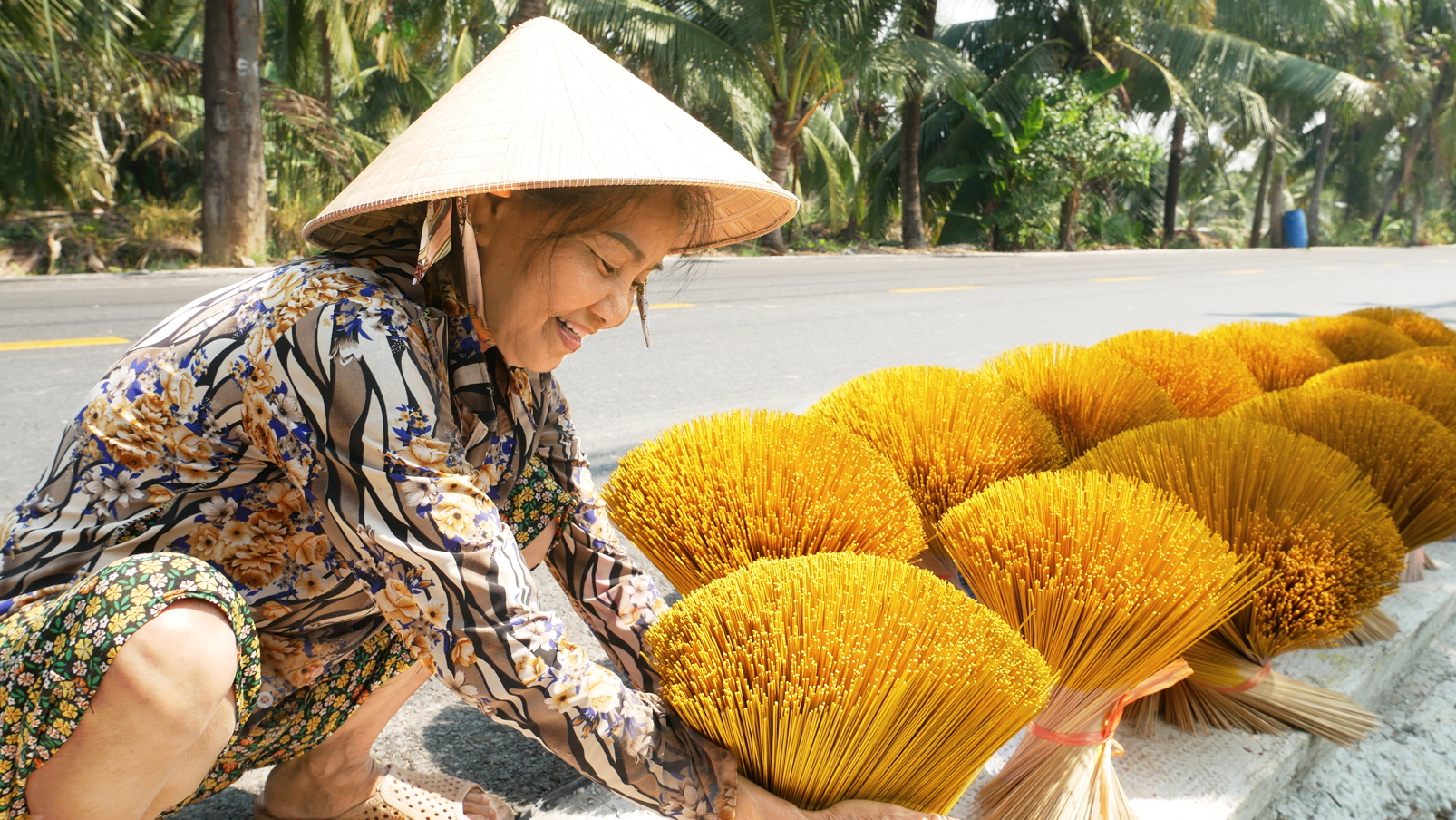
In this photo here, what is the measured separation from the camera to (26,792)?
839 mm

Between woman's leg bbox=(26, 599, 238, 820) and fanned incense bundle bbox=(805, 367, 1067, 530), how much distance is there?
0.91 meters

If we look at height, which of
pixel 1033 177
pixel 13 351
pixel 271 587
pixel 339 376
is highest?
pixel 1033 177

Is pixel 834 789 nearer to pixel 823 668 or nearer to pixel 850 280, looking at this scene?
pixel 823 668

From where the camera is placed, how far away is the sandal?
1215 mm

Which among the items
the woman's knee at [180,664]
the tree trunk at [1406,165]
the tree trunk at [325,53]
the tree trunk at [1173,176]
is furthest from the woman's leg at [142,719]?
the tree trunk at [1406,165]

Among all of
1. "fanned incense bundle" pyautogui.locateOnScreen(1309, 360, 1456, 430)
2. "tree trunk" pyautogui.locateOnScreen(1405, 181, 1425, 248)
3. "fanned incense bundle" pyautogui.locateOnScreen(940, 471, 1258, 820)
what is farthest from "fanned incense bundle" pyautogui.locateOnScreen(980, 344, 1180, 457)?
"tree trunk" pyautogui.locateOnScreen(1405, 181, 1425, 248)

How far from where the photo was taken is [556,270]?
96cm

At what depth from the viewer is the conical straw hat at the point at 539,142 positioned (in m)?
0.87

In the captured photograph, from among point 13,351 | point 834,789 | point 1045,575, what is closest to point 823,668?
point 834,789

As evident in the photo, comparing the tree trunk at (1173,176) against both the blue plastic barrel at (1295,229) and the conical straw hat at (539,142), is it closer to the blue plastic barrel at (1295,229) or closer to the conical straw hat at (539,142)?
the blue plastic barrel at (1295,229)

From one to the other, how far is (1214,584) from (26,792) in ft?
3.83

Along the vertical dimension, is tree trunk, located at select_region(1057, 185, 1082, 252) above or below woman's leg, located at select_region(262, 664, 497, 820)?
above

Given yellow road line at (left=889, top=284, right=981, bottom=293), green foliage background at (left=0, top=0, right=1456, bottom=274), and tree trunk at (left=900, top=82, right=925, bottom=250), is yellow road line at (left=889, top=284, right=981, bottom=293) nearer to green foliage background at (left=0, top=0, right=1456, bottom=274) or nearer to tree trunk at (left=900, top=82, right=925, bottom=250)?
green foliage background at (left=0, top=0, right=1456, bottom=274)

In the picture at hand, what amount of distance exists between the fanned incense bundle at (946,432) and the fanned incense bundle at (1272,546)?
0.34 ft
